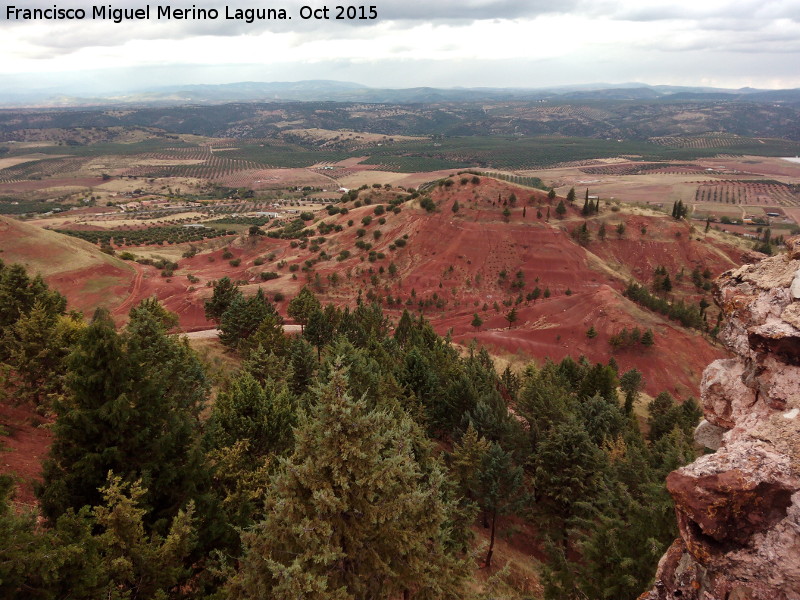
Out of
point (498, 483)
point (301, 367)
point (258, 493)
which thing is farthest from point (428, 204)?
point (258, 493)

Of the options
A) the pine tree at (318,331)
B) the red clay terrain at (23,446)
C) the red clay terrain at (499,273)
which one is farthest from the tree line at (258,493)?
the red clay terrain at (499,273)

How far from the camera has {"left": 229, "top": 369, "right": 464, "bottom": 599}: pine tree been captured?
1148cm

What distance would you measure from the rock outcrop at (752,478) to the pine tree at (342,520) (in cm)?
597

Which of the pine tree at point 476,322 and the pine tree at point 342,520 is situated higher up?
the pine tree at point 342,520

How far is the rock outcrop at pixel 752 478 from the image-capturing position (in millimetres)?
7509

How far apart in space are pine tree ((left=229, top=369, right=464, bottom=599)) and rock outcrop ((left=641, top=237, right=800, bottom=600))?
235 inches

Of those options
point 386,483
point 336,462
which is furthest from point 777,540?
point 336,462

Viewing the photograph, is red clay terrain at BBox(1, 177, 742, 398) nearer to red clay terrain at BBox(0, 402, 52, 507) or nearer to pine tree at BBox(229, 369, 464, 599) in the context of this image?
red clay terrain at BBox(0, 402, 52, 507)

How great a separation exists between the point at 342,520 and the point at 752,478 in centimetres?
898

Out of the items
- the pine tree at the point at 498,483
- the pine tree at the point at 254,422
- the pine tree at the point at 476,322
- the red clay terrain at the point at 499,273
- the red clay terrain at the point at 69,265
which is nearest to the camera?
the pine tree at the point at 254,422

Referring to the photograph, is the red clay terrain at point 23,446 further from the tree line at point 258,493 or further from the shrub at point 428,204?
the shrub at point 428,204

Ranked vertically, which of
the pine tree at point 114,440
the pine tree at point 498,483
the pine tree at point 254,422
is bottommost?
the pine tree at point 498,483

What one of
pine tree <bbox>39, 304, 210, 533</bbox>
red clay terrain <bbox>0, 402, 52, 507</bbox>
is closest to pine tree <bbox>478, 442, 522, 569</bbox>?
pine tree <bbox>39, 304, 210, 533</bbox>

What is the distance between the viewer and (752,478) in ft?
25.4
